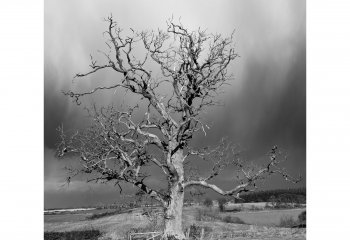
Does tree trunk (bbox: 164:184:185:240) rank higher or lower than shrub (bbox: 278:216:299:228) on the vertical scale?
higher

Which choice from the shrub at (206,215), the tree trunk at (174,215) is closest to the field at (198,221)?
the shrub at (206,215)

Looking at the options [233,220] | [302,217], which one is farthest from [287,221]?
[233,220]

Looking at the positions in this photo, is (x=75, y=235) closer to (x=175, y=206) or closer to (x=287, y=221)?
(x=175, y=206)

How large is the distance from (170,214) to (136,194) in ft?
4.07

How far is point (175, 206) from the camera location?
43.2 feet

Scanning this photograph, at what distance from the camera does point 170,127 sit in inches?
543

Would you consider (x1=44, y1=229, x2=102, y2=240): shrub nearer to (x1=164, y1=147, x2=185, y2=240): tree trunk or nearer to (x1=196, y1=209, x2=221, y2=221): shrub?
(x1=196, y1=209, x2=221, y2=221): shrub

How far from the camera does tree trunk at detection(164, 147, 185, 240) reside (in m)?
13.1

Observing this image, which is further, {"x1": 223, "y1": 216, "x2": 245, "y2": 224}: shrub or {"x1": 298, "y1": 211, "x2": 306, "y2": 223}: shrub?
{"x1": 223, "y1": 216, "x2": 245, "y2": 224}: shrub

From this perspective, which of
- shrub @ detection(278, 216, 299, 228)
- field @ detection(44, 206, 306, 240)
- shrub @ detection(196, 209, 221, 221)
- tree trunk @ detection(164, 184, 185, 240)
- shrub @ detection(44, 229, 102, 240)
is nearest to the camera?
tree trunk @ detection(164, 184, 185, 240)

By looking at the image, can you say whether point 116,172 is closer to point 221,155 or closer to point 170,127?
point 170,127

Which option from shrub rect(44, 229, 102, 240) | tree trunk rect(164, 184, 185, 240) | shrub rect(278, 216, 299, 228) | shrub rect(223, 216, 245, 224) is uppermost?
tree trunk rect(164, 184, 185, 240)

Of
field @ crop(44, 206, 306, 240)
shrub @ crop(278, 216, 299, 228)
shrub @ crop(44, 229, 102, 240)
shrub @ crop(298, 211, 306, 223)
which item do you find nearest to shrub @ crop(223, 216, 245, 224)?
field @ crop(44, 206, 306, 240)
